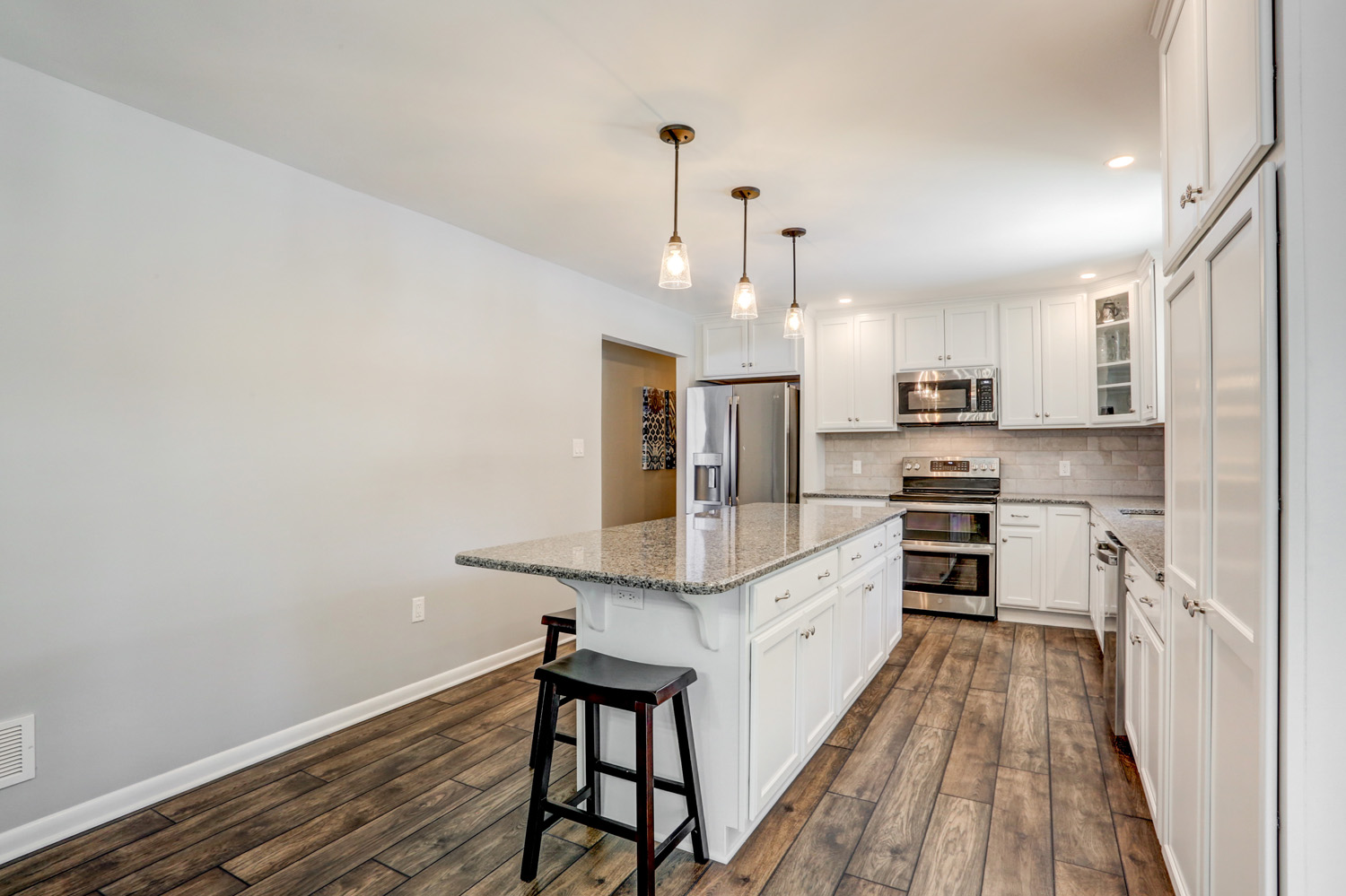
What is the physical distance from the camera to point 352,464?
291cm

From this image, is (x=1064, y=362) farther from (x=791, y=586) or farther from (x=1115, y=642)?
(x=791, y=586)

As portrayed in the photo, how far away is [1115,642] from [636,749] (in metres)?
2.13

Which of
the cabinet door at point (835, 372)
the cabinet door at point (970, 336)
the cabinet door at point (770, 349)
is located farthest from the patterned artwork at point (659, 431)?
the cabinet door at point (970, 336)

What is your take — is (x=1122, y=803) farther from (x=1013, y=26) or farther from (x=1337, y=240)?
(x=1013, y=26)

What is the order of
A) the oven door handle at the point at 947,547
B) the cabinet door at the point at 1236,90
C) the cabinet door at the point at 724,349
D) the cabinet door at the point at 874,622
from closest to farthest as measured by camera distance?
the cabinet door at the point at 1236,90 → the cabinet door at the point at 874,622 → the oven door handle at the point at 947,547 → the cabinet door at the point at 724,349

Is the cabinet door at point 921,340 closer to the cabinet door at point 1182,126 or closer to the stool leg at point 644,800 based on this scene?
the cabinet door at point 1182,126

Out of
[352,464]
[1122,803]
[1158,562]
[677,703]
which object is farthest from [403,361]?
[1122,803]

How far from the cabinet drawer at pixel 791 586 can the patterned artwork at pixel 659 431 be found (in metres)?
3.35

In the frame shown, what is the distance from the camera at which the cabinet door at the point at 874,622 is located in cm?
315

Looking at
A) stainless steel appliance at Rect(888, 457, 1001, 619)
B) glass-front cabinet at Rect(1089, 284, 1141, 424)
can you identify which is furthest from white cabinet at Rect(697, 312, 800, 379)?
glass-front cabinet at Rect(1089, 284, 1141, 424)

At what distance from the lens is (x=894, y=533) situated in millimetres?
3654

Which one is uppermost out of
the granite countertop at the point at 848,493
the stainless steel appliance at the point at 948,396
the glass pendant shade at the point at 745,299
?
the glass pendant shade at the point at 745,299

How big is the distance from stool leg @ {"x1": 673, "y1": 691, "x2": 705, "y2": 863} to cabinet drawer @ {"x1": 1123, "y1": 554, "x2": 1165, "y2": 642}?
51.5 inches

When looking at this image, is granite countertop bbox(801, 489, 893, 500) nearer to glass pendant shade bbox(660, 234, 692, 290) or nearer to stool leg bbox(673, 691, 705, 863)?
glass pendant shade bbox(660, 234, 692, 290)
